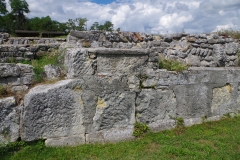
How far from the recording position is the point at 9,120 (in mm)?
3557

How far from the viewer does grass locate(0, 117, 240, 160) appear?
141 inches

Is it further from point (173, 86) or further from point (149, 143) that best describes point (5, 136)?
point (173, 86)

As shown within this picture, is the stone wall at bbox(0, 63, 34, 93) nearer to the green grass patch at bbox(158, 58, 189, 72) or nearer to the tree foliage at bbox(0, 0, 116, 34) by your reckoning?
the green grass patch at bbox(158, 58, 189, 72)

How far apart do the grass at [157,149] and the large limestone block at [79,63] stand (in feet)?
4.04

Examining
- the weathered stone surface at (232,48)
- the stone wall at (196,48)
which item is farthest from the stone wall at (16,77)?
the weathered stone surface at (232,48)

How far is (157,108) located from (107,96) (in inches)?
43.8

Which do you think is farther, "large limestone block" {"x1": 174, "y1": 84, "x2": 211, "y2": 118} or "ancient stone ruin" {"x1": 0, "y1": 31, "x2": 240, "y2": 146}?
"large limestone block" {"x1": 174, "y1": 84, "x2": 211, "y2": 118}

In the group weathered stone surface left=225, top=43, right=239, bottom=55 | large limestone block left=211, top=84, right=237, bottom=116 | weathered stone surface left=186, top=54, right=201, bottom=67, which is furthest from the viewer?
weathered stone surface left=225, top=43, right=239, bottom=55

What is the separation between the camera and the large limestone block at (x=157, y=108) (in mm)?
4496

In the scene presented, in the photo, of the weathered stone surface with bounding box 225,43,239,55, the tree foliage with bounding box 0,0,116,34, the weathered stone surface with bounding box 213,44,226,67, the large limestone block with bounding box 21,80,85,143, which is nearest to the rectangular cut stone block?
the large limestone block with bounding box 21,80,85,143

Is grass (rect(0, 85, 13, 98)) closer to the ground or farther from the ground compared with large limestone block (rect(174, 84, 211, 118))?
farther from the ground

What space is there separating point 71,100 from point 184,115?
243 centimetres

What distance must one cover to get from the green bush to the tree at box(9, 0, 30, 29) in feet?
119

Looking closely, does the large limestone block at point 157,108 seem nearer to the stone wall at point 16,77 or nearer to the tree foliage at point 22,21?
the stone wall at point 16,77
